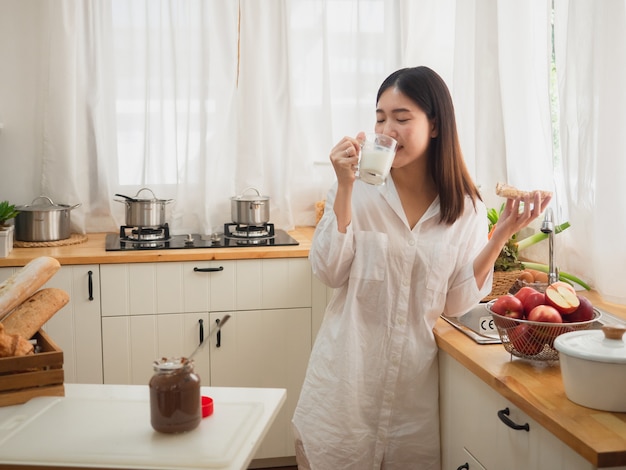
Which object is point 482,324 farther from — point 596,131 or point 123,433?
point 123,433

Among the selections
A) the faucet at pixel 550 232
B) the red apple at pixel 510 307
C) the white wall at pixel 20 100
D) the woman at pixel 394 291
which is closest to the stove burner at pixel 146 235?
the white wall at pixel 20 100

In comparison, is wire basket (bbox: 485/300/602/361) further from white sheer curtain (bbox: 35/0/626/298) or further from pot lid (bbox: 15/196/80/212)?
pot lid (bbox: 15/196/80/212)

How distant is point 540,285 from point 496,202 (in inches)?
37.0

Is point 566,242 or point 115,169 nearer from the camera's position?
point 566,242

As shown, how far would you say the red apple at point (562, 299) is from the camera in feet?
6.09

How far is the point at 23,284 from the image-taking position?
1.80 meters

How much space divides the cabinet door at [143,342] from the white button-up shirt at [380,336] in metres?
1.05

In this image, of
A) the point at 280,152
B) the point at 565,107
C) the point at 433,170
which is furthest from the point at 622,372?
the point at 280,152

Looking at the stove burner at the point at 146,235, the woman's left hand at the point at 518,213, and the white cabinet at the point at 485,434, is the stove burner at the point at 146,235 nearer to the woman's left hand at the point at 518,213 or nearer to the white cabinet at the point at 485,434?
the white cabinet at the point at 485,434

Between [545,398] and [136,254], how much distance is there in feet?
6.07

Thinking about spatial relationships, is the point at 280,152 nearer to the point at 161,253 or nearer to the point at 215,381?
the point at 161,253

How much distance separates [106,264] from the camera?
3027 millimetres

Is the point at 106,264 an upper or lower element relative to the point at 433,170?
lower

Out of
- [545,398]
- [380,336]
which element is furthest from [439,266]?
[545,398]
